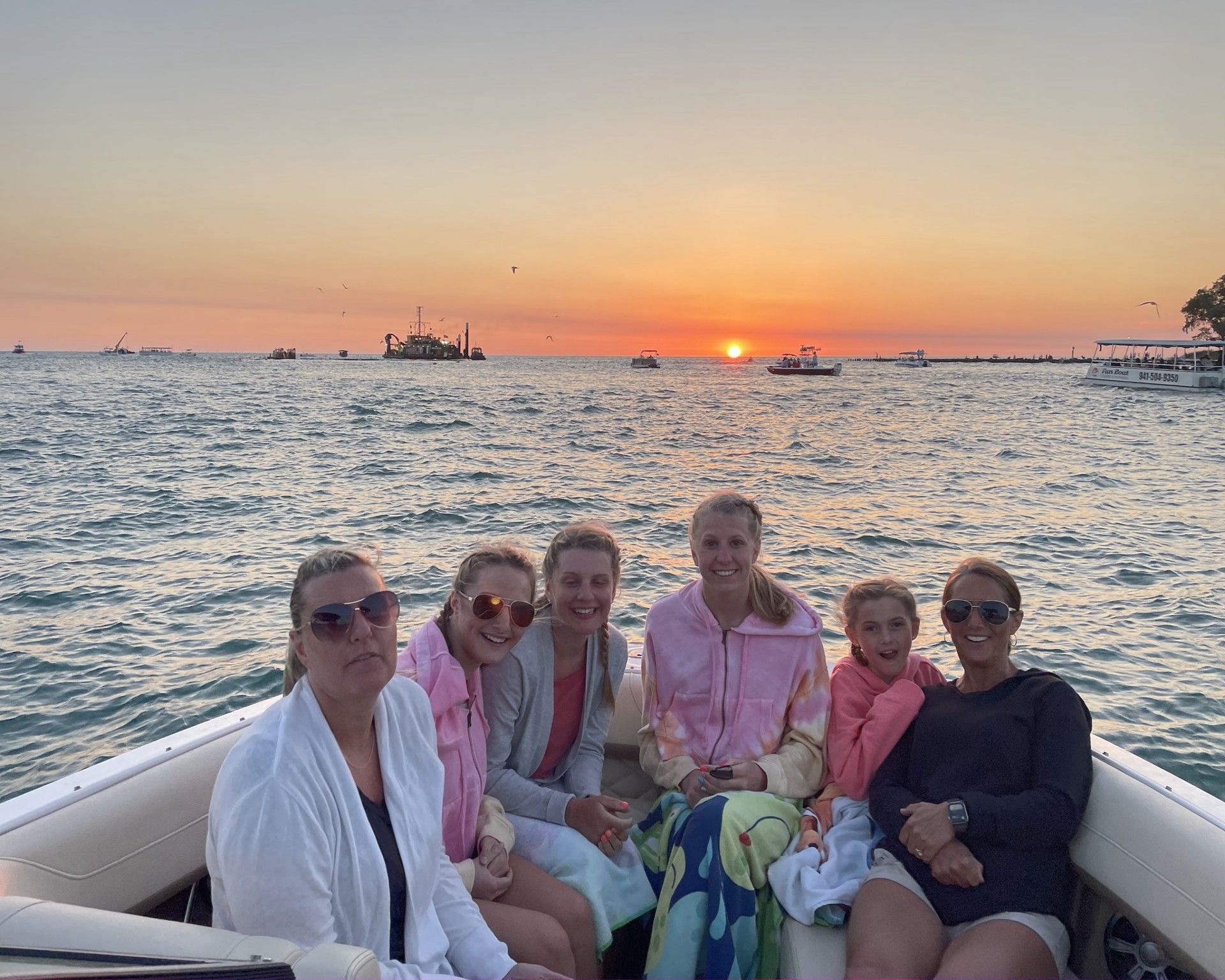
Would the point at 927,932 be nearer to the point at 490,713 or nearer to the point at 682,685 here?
the point at 682,685

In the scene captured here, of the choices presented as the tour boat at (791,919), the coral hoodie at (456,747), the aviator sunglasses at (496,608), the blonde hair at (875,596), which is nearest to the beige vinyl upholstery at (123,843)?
the tour boat at (791,919)

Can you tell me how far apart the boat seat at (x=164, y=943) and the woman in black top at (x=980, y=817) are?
5.04 feet

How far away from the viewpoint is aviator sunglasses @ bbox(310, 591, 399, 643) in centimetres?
199

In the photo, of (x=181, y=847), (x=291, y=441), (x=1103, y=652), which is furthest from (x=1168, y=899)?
(x=291, y=441)

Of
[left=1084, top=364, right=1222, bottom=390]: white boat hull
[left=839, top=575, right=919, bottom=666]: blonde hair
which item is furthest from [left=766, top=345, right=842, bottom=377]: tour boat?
[left=839, top=575, right=919, bottom=666]: blonde hair

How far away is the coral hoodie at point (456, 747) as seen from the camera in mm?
2664

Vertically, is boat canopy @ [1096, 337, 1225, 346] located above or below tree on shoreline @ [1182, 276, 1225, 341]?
below

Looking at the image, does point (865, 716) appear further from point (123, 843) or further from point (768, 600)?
point (123, 843)

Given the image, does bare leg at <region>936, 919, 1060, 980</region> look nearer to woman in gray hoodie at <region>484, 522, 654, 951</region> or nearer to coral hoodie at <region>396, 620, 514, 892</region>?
woman in gray hoodie at <region>484, 522, 654, 951</region>

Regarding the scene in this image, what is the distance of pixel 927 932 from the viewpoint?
2.50 metres

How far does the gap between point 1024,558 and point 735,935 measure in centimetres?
1006

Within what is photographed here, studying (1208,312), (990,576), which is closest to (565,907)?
(990,576)

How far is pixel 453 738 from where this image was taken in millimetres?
2699

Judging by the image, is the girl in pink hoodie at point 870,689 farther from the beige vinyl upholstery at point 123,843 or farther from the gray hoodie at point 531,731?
the beige vinyl upholstery at point 123,843
